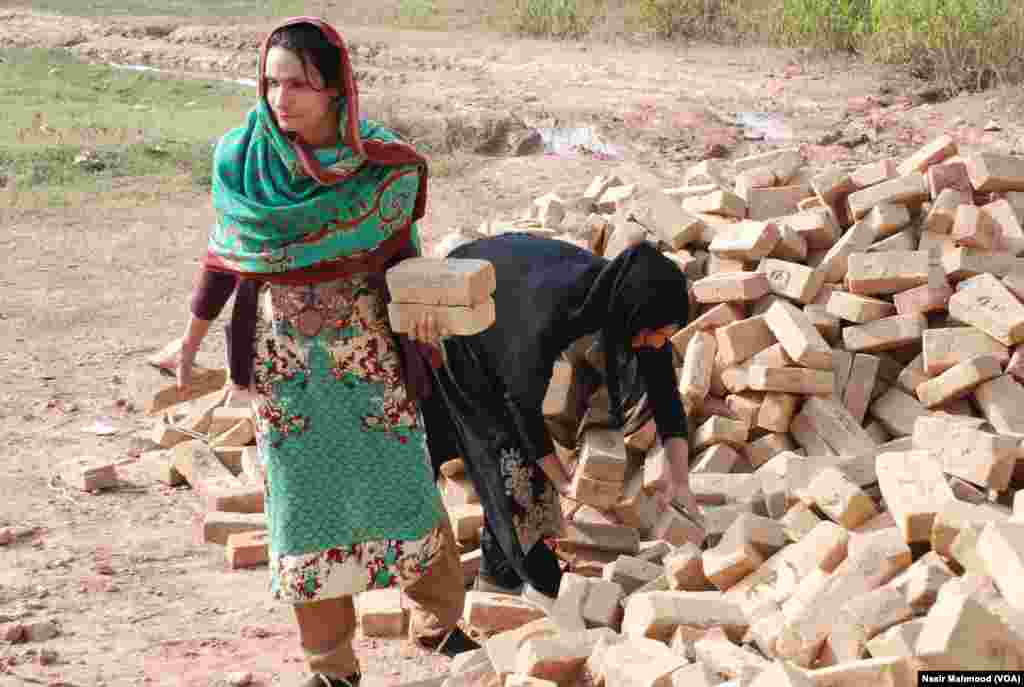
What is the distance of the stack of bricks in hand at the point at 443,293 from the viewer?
3.61 meters

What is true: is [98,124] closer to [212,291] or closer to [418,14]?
[418,14]

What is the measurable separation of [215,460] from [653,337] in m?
2.61

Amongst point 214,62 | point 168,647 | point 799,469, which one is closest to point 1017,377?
point 799,469

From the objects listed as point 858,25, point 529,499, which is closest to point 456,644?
point 529,499

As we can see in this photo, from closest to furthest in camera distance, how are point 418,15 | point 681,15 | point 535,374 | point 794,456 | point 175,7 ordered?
point 535,374, point 794,456, point 681,15, point 418,15, point 175,7

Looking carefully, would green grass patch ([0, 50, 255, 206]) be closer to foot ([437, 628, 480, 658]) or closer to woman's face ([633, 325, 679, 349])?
foot ([437, 628, 480, 658])

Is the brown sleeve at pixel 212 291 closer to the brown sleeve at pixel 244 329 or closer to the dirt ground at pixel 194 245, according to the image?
the brown sleeve at pixel 244 329

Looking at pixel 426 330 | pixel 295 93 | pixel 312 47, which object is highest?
pixel 312 47

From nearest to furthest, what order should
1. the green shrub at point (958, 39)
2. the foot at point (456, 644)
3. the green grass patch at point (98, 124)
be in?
1. the foot at point (456, 644)
2. the green grass patch at point (98, 124)
3. the green shrub at point (958, 39)

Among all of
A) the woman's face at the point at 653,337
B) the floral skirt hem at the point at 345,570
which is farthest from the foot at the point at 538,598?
the woman's face at the point at 653,337

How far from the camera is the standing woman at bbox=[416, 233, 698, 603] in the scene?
4.09 meters

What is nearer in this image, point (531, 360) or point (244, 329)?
point (244, 329)

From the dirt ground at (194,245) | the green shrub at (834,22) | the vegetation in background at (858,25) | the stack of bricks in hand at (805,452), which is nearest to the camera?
the stack of bricks in hand at (805,452)

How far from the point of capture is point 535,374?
4.25 m
